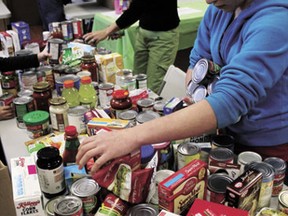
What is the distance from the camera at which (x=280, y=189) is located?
1068 mm

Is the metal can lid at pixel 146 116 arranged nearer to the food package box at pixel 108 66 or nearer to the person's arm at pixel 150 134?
the person's arm at pixel 150 134

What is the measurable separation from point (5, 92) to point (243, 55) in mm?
1257

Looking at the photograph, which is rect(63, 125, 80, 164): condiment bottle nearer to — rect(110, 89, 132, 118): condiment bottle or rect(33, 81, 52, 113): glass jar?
rect(110, 89, 132, 118): condiment bottle

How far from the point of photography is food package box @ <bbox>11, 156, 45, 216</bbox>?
3.11ft

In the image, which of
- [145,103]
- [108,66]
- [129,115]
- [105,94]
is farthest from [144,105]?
[108,66]

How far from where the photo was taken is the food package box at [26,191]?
95cm

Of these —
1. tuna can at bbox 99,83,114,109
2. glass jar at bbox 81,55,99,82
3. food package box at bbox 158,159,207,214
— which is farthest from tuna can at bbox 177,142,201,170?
glass jar at bbox 81,55,99,82

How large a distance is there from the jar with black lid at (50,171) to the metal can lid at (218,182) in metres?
0.43

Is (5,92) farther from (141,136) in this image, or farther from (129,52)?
(129,52)

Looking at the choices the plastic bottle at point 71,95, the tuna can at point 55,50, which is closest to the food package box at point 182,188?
the plastic bottle at point 71,95

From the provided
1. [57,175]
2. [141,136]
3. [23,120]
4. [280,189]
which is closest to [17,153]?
[23,120]

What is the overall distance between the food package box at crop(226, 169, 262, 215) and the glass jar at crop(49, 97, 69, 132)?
0.77 meters

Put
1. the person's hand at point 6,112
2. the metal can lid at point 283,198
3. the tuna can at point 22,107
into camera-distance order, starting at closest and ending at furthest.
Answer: the metal can lid at point 283,198 → the tuna can at point 22,107 → the person's hand at point 6,112

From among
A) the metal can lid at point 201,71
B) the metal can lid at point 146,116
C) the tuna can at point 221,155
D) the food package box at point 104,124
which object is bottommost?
the tuna can at point 221,155
